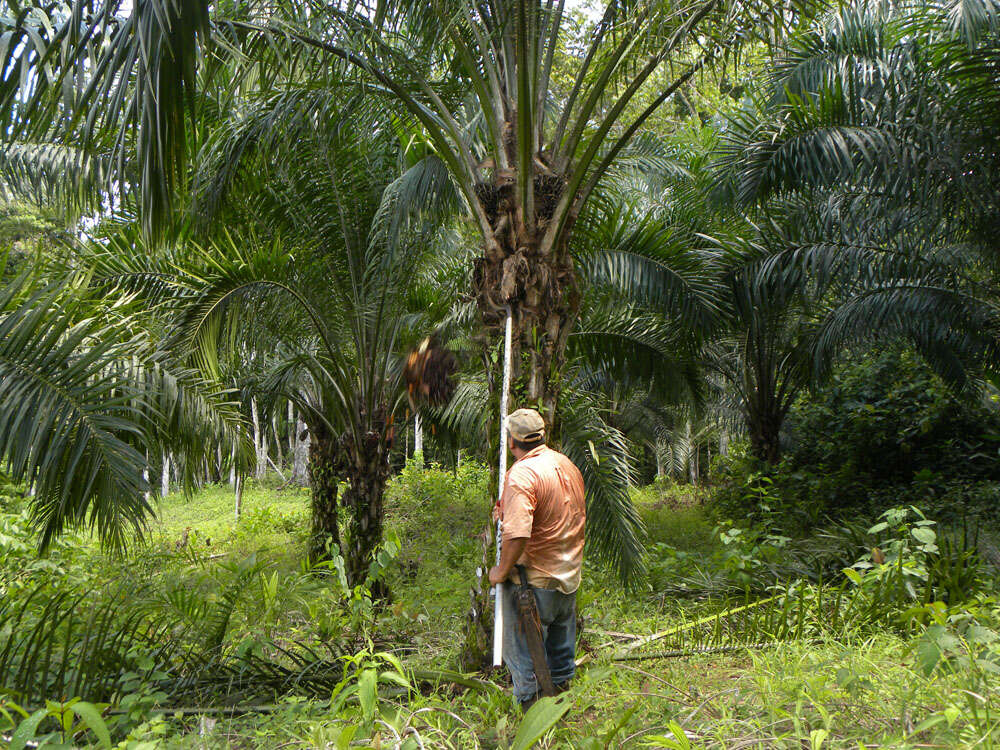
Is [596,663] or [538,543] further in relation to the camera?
[596,663]

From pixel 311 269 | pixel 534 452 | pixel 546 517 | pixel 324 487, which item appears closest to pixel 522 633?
pixel 546 517

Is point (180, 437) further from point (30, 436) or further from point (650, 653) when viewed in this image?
point (650, 653)

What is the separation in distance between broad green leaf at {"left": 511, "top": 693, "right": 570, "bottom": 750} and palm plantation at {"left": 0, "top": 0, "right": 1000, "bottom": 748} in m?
0.03

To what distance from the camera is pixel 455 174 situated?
5172 millimetres

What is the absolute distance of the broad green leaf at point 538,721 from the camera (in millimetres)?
2736

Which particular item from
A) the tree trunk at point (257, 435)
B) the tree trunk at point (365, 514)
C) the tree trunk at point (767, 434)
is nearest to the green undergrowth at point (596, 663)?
the tree trunk at point (365, 514)

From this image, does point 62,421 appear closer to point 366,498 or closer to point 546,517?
point 546,517

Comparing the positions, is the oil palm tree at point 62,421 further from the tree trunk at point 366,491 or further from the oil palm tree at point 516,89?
the tree trunk at point 366,491

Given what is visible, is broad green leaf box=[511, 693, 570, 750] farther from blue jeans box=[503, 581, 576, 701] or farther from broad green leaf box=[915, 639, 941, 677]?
broad green leaf box=[915, 639, 941, 677]

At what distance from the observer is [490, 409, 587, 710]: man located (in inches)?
143

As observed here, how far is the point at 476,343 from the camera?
5.12 m

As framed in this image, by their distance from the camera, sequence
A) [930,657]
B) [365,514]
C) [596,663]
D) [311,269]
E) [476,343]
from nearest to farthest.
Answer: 1. [930,657]
2. [596,663]
3. [476,343]
4. [311,269]
5. [365,514]

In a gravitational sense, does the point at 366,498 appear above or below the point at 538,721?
above

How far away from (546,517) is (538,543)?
0.44ft
